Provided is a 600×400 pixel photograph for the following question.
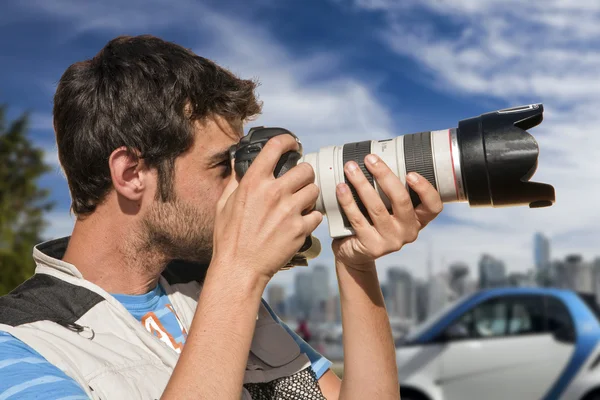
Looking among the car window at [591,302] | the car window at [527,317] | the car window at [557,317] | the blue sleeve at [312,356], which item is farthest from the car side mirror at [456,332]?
the blue sleeve at [312,356]

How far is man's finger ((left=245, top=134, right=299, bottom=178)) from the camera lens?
59.8 inches

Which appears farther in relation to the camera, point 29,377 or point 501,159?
point 501,159

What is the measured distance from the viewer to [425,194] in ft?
5.53

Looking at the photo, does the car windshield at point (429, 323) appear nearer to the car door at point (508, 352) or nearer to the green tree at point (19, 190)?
the car door at point (508, 352)

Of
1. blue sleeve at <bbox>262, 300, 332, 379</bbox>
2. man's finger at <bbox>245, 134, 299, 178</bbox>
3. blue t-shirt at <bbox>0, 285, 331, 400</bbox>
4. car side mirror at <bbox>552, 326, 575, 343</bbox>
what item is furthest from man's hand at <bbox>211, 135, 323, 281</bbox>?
car side mirror at <bbox>552, 326, 575, 343</bbox>

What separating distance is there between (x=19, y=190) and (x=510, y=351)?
16324 mm

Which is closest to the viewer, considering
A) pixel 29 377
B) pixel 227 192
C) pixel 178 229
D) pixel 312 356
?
pixel 29 377

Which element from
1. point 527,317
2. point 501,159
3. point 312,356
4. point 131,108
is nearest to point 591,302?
point 527,317

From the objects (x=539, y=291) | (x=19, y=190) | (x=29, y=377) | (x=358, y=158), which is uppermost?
(x=19, y=190)

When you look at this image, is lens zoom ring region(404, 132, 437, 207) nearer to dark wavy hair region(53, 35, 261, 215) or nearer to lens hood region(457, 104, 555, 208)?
lens hood region(457, 104, 555, 208)

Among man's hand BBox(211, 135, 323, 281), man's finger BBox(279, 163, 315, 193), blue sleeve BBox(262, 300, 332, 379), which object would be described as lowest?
blue sleeve BBox(262, 300, 332, 379)

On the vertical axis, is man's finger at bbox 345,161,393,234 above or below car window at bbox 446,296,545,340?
below

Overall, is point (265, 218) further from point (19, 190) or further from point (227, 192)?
point (19, 190)

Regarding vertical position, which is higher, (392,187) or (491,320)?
(491,320)
